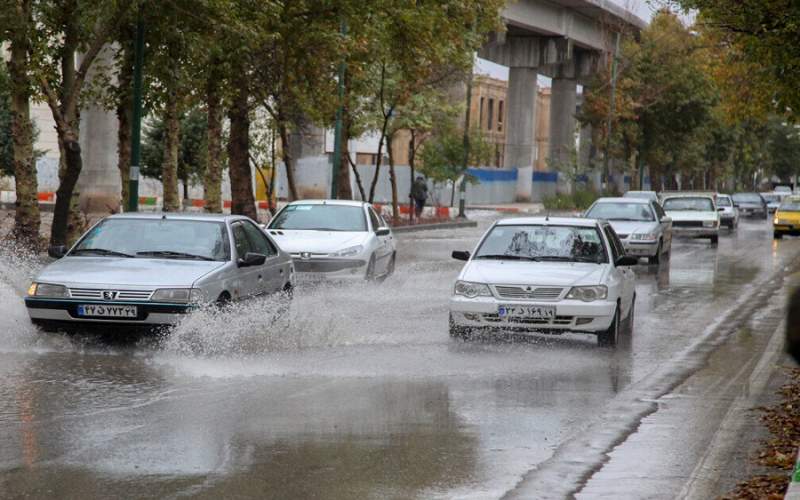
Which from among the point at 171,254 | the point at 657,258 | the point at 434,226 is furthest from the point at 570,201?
the point at 171,254

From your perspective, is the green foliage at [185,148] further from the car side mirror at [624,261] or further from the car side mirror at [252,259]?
the car side mirror at [252,259]

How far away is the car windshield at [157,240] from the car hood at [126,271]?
7.3 inches

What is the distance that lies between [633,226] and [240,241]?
16341 millimetres

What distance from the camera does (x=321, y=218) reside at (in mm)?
20625

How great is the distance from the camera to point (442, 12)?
3045 cm

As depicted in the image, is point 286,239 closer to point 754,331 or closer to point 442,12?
point 754,331

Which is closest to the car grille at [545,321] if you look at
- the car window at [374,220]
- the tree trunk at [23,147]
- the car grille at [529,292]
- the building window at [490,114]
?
the car grille at [529,292]

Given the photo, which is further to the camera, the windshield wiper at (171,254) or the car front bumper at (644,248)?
the car front bumper at (644,248)

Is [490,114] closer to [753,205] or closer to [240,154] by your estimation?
[753,205]

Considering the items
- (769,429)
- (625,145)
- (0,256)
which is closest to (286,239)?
(0,256)

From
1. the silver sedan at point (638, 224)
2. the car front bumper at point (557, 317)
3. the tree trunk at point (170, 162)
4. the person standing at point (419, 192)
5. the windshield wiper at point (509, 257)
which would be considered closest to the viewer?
the car front bumper at point (557, 317)

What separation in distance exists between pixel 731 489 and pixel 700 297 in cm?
1404

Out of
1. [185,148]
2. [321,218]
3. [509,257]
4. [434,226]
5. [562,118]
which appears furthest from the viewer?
[562,118]

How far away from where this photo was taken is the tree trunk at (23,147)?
70.8 ft
